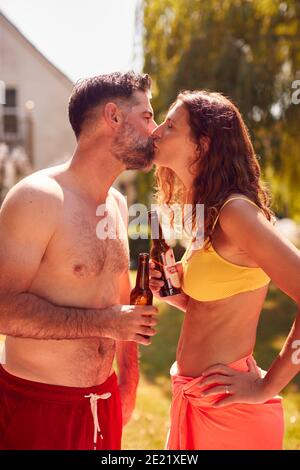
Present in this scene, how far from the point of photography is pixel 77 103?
3.15m

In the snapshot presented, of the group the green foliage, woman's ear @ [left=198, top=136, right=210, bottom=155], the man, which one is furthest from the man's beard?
the green foliage

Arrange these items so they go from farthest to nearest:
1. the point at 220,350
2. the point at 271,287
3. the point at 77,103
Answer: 1. the point at 271,287
2. the point at 77,103
3. the point at 220,350

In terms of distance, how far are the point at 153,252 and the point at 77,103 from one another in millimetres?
1072

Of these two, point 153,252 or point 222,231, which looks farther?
point 153,252

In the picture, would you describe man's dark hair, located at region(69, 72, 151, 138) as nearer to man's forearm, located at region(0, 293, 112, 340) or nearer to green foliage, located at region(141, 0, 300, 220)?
man's forearm, located at region(0, 293, 112, 340)

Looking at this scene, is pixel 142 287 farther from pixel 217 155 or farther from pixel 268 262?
pixel 268 262

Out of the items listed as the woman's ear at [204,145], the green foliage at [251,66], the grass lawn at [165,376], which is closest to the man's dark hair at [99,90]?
the woman's ear at [204,145]

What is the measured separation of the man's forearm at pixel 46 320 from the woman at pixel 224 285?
0.47m

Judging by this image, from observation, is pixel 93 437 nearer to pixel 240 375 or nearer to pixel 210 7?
A: pixel 240 375

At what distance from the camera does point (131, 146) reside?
3189 millimetres

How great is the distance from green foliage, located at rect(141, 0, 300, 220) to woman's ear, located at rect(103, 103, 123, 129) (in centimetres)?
807

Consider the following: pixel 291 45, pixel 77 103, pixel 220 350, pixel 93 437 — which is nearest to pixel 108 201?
pixel 77 103
